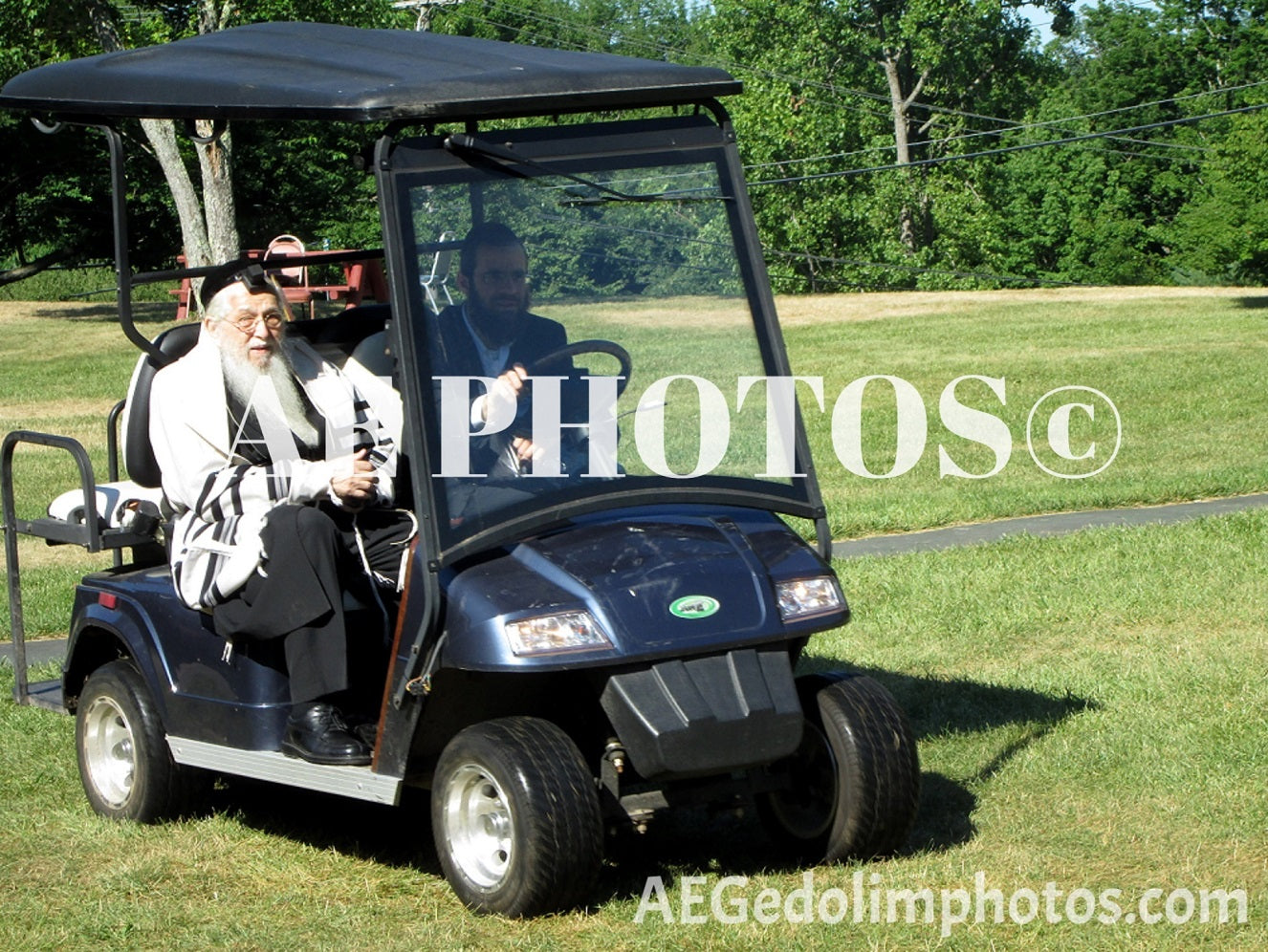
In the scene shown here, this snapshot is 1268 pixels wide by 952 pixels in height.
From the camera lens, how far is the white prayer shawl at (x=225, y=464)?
4812 mm

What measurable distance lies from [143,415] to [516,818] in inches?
80.3

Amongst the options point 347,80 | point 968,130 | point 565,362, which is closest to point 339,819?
point 565,362

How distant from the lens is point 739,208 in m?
4.86

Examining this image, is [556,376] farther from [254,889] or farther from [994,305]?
[994,305]

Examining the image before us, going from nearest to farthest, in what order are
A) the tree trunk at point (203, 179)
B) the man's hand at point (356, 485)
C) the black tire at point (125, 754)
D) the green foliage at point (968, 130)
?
the man's hand at point (356, 485) → the black tire at point (125, 754) → the tree trunk at point (203, 179) → the green foliage at point (968, 130)

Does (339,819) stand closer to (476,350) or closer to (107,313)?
(476,350)

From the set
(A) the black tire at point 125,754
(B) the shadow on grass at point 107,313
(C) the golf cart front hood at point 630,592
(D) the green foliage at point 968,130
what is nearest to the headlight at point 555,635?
(C) the golf cart front hood at point 630,592

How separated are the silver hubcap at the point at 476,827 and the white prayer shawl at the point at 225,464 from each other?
871 mm

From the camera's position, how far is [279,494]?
16.3 feet

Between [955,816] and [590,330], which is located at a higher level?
[590,330]

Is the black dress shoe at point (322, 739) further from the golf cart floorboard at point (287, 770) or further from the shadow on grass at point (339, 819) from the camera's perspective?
the shadow on grass at point (339, 819)

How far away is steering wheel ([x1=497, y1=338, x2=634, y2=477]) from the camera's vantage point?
15.0ft

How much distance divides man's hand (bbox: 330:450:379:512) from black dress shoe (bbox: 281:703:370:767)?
579mm

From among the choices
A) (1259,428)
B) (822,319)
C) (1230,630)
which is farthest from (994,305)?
(1230,630)
